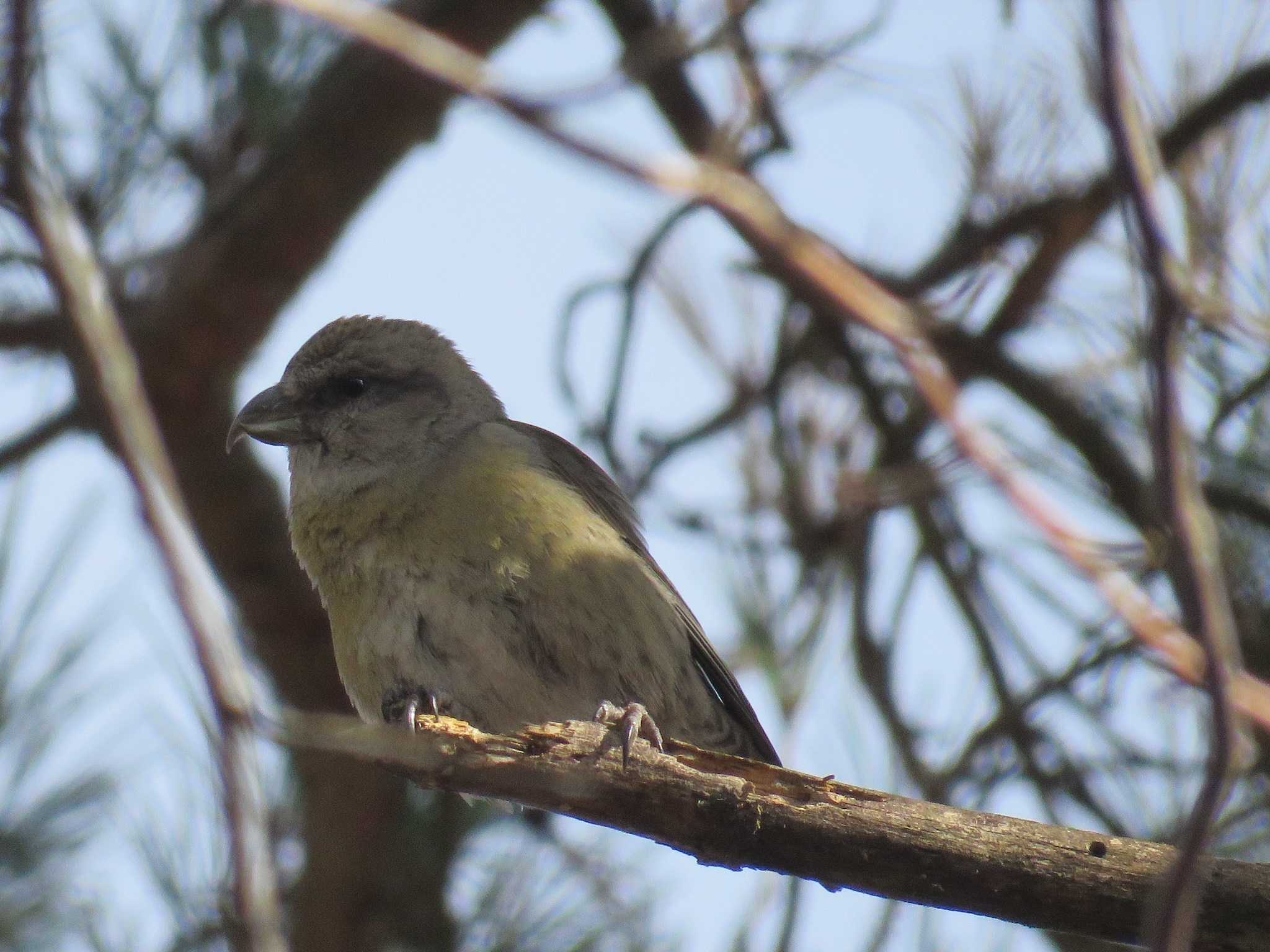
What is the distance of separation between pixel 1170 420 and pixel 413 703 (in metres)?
2.87

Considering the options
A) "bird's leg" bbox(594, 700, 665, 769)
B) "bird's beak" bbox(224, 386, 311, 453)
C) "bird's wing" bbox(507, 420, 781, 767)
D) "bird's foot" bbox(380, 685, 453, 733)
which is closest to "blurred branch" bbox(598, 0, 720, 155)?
"bird's wing" bbox(507, 420, 781, 767)

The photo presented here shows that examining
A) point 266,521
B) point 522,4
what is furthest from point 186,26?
point 266,521

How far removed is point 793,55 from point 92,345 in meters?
3.03

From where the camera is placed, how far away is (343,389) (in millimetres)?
4961

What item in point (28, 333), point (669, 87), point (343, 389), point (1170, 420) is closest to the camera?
point (1170, 420)

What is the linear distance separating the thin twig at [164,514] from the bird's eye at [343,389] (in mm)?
2806

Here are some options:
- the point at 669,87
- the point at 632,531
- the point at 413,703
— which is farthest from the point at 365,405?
the point at 669,87

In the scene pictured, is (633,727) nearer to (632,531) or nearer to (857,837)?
(857,837)

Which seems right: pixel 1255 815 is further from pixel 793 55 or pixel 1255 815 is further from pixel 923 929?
pixel 793 55

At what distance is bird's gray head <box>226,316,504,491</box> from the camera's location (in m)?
4.69

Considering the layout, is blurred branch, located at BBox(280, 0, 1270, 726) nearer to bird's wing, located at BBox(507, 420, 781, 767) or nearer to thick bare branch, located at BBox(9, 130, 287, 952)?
thick bare branch, located at BBox(9, 130, 287, 952)

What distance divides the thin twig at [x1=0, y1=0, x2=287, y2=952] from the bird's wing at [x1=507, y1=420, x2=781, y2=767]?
266 cm

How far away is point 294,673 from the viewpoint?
18.0 feet

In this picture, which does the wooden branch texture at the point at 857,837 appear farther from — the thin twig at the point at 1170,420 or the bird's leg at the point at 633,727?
the thin twig at the point at 1170,420
